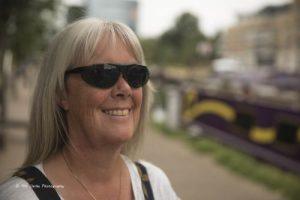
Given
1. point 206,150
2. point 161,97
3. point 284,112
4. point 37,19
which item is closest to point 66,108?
point 284,112

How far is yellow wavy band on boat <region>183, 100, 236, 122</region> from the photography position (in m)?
10.1

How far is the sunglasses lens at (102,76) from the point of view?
5.65 ft

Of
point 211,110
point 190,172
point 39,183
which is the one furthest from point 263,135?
point 39,183

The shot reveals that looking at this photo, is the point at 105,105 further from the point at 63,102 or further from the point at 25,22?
the point at 25,22

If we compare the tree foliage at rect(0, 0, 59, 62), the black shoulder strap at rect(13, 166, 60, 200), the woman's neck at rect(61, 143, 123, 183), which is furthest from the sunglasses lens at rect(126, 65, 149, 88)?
the tree foliage at rect(0, 0, 59, 62)

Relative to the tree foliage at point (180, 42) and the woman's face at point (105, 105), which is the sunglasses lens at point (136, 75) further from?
the tree foliage at point (180, 42)

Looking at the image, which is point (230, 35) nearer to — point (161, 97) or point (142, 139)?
point (161, 97)

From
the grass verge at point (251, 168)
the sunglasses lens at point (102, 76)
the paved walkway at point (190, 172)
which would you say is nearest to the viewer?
the sunglasses lens at point (102, 76)

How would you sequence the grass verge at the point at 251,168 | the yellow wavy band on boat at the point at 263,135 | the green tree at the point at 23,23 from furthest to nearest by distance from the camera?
the green tree at the point at 23,23, the yellow wavy band on boat at the point at 263,135, the grass verge at the point at 251,168

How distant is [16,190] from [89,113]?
392 millimetres

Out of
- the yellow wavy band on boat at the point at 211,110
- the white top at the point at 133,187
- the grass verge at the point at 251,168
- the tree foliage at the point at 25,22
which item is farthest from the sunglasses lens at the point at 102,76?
the yellow wavy band on boat at the point at 211,110

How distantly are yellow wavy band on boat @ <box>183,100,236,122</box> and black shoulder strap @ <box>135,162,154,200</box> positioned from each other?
808 centimetres

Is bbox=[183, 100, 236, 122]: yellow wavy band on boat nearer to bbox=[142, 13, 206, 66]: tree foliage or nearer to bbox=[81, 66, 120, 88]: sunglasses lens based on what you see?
bbox=[81, 66, 120, 88]: sunglasses lens

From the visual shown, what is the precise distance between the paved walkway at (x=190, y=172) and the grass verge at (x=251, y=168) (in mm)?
164
